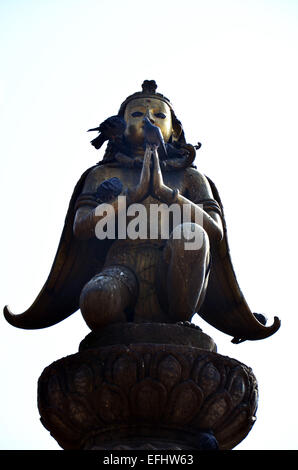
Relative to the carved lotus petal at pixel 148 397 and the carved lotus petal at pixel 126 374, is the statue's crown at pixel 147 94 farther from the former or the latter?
the carved lotus petal at pixel 148 397

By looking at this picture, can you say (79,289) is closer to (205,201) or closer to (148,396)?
(205,201)

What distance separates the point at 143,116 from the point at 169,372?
124 inches

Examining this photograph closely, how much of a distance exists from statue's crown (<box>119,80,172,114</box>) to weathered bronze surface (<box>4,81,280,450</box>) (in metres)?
0.01

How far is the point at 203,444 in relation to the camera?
7105mm

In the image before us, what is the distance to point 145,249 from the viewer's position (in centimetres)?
835

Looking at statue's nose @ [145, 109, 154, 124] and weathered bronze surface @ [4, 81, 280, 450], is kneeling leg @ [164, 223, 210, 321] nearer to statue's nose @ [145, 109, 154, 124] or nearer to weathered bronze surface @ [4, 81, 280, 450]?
weathered bronze surface @ [4, 81, 280, 450]

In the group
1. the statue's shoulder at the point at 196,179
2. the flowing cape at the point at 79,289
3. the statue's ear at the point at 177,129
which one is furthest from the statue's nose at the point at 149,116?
the flowing cape at the point at 79,289

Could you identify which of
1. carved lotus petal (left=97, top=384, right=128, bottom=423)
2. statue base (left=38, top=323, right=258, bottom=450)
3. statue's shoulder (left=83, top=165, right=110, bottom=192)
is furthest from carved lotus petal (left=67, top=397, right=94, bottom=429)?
statue's shoulder (left=83, top=165, right=110, bottom=192)

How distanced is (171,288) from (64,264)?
1.47 m

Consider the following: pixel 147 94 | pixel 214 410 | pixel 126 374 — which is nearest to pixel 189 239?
pixel 126 374

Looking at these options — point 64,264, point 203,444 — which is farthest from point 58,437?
point 64,264

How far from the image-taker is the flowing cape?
8852 mm

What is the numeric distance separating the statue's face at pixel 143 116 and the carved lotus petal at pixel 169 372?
2.82 m
